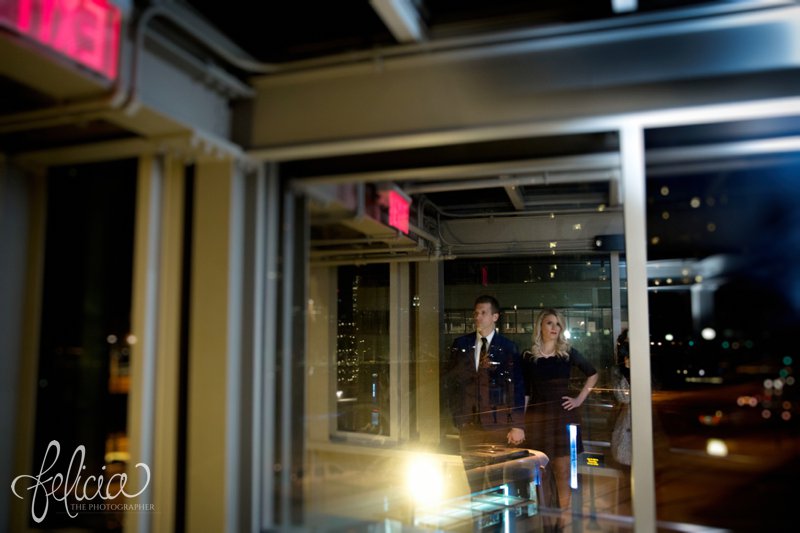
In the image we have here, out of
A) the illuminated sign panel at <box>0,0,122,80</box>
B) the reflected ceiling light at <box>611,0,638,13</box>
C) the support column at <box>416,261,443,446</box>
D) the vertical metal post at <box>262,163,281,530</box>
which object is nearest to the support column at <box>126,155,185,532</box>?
the vertical metal post at <box>262,163,281,530</box>

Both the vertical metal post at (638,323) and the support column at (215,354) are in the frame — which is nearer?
the vertical metal post at (638,323)

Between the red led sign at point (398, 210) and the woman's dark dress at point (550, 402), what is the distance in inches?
38.2

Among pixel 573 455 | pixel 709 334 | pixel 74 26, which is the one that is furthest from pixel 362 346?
pixel 74 26

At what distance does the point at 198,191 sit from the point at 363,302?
103 cm

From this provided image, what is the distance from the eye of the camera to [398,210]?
312 centimetres

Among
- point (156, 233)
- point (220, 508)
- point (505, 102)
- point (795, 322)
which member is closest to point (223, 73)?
point (156, 233)

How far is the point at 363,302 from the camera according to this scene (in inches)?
126

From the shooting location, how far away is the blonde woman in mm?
3047

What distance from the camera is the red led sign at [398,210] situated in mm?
3092

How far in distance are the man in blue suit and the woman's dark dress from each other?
0.17ft

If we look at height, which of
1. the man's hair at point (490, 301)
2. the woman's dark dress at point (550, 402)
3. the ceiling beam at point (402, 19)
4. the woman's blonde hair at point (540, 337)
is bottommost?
the woman's dark dress at point (550, 402)

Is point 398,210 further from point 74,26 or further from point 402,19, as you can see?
point 74,26

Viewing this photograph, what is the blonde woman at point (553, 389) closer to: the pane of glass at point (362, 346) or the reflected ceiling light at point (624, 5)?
the pane of glass at point (362, 346)

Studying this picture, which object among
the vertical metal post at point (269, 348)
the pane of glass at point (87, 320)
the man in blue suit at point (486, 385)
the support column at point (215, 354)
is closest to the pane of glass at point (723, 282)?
the man in blue suit at point (486, 385)
